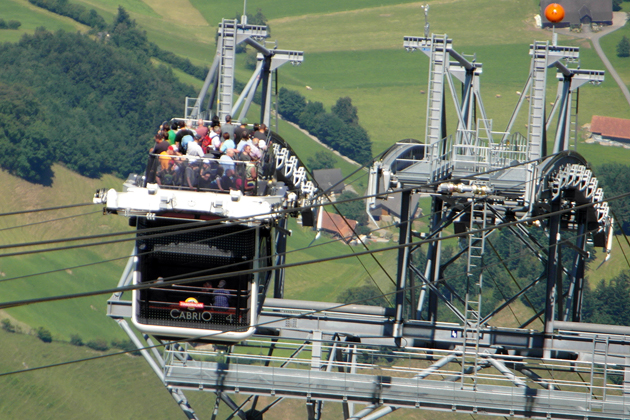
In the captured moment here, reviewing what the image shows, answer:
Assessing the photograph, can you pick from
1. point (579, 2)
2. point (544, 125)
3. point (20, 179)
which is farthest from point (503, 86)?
point (544, 125)

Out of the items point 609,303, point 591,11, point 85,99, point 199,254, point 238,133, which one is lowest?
point 609,303

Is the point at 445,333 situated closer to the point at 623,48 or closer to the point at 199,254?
the point at 199,254

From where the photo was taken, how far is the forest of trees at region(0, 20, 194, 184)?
119000 millimetres

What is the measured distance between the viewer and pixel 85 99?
133m

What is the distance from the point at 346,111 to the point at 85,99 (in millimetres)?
34256

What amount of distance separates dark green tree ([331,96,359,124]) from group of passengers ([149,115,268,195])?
104 m

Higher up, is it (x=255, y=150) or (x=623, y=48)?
(x=623, y=48)

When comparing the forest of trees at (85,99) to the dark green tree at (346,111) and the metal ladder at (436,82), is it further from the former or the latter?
the metal ladder at (436,82)

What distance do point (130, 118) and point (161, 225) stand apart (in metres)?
114

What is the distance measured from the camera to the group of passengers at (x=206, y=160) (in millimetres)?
22125

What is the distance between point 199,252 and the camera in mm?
22453

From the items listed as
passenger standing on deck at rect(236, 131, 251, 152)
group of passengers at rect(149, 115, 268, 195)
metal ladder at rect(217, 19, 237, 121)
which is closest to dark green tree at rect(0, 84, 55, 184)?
metal ladder at rect(217, 19, 237, 121)

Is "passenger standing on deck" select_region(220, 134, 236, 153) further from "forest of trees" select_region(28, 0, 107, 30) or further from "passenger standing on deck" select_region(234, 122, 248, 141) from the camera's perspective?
"forest of trees" select_region(28, 0, 107, 30)

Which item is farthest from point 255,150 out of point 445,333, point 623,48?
point 623,48
